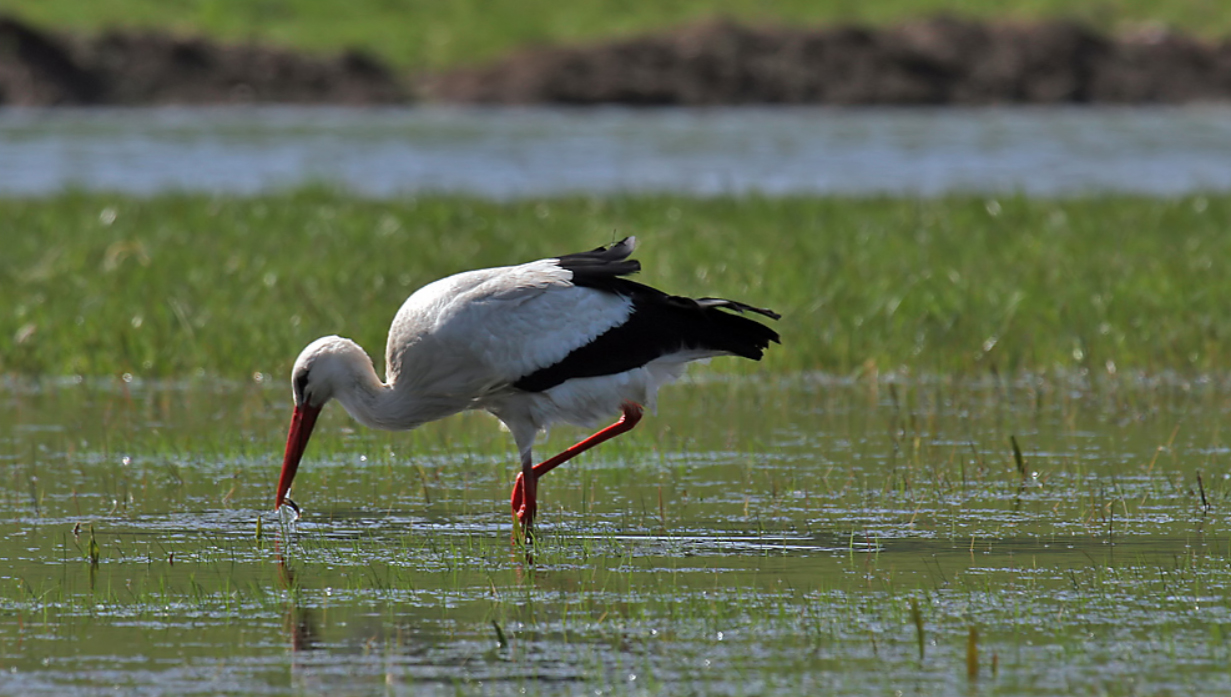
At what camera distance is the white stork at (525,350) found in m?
8.09

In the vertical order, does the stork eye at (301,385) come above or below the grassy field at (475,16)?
below

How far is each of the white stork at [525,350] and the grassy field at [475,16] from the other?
167ft

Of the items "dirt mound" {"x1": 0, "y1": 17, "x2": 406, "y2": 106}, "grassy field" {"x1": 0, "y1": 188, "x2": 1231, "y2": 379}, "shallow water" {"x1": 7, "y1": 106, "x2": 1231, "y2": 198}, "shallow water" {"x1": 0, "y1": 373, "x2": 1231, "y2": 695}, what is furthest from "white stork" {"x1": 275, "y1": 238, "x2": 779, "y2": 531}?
"dirt mound" {"x1": 0, "y1": 17, "x2": 406, "y2": 106}

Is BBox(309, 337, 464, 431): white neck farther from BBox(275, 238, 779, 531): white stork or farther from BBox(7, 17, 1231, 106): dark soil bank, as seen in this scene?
BBox(7, 17, 1231, 106): dark soil bank

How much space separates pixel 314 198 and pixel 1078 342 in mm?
9580

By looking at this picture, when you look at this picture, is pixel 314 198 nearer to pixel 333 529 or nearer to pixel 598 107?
pixel 333 529

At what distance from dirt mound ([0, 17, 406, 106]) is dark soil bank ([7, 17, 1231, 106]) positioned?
0.18ft

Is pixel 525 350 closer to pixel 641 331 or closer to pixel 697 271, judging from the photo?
pixel 641 331

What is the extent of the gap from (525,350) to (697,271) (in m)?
6.07

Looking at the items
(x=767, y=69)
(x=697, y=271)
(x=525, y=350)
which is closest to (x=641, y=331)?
(x=525, y=350)

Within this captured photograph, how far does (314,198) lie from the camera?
64.5ft

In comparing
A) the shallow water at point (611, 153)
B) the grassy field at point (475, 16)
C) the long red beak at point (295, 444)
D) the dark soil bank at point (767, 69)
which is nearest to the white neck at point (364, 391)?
the long red beak at point (295, 444)

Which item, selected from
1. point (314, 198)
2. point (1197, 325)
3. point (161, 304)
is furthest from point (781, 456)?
point (314, 198)

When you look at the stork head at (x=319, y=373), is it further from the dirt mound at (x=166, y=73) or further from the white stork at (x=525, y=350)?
the dirt mound at (x=166, y=73)
